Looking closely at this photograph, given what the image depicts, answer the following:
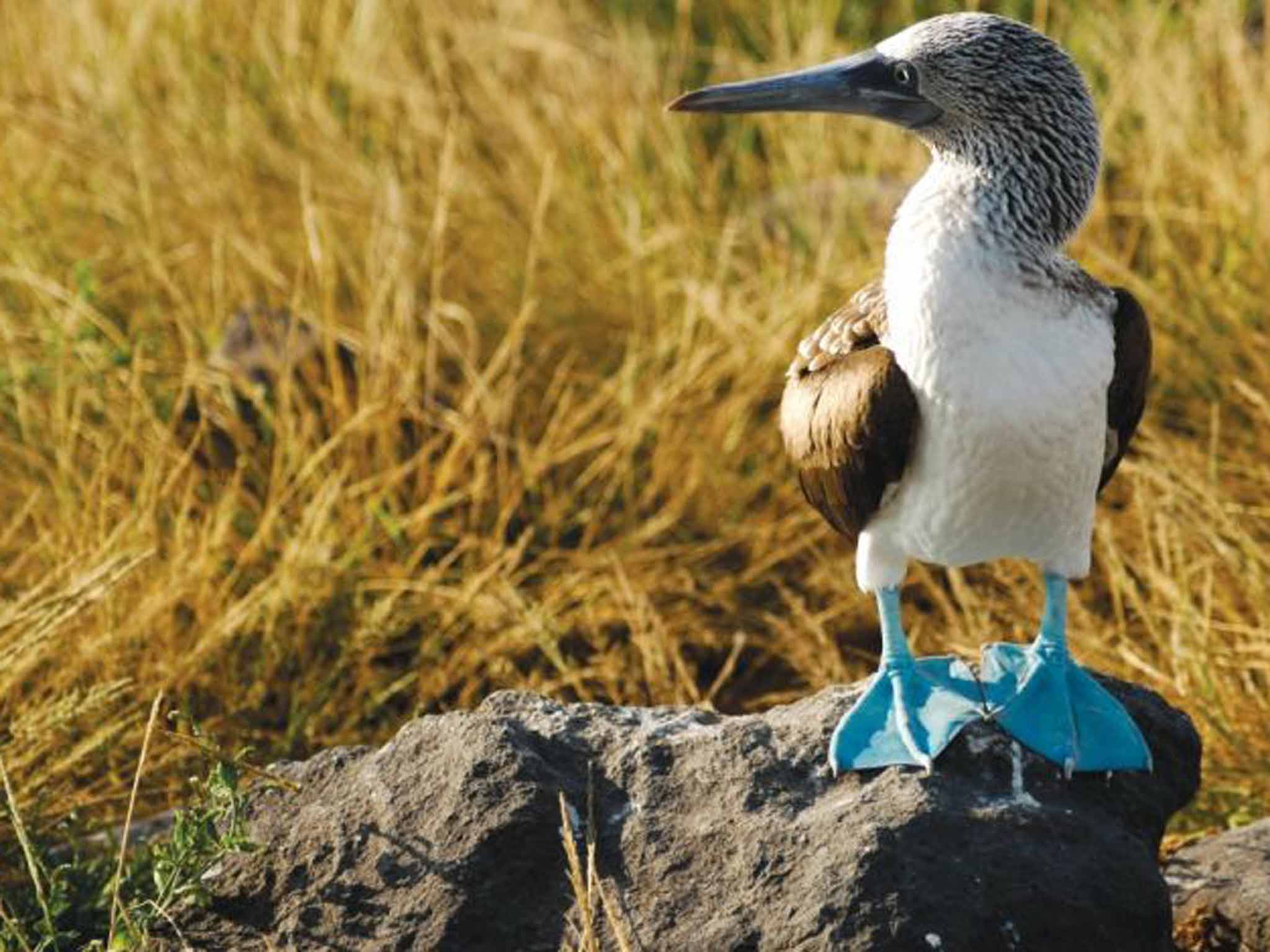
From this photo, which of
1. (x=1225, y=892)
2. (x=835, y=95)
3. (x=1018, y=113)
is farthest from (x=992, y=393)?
(x=1225, y=892)

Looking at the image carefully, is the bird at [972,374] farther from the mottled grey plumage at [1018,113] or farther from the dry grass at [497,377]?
the dry grass at [497,377]

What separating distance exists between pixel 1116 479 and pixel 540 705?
Result: 2184mm

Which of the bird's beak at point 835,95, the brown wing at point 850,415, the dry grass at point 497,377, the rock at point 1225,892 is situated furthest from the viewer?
the dry grass at point 497,377

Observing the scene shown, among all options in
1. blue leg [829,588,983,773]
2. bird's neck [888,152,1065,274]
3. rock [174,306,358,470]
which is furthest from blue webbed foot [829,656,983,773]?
rock [174,306,358,470]

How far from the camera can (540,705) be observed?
3254mm

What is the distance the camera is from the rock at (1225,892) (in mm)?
3273

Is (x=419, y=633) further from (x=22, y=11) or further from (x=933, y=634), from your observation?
(x=22, y=11)

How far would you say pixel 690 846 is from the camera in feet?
9.89

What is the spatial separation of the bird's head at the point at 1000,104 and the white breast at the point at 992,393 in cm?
17

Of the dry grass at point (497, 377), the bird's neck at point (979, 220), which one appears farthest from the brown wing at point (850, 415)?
the dry grass at point (497, 377)

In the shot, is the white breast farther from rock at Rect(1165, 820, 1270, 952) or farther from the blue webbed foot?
rock at Rect(1165, 820, 1270, 952)

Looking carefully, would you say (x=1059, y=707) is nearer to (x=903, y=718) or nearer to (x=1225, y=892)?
(x=903, y=718)

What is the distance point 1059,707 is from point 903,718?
24 cm

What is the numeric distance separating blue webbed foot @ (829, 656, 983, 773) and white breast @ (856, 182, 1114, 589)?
0.76ft
